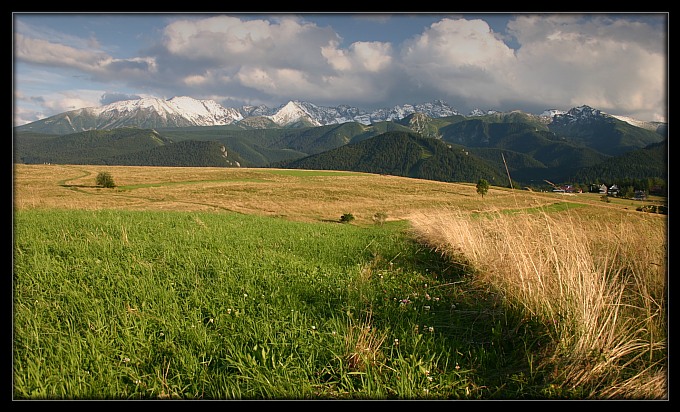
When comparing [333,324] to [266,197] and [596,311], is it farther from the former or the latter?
[266,197]

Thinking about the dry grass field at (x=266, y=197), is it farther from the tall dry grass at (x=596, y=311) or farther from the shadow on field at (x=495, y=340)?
the shadow on field at (x=495, y=340)

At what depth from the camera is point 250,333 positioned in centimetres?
365

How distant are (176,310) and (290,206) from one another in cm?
4430

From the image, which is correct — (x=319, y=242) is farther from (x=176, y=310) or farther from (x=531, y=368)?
(x=531, y=368)

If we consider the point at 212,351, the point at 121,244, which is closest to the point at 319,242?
the point at 121,244

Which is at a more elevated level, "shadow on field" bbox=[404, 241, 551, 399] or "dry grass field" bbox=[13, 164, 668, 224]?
"dry grass field" bbox=[13, 164, 668, 224]

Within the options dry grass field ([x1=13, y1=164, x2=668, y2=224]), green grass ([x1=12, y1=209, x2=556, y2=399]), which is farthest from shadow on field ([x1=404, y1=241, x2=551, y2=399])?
dry grass field ([x1=13, y1=164, x2=668, y2=224])

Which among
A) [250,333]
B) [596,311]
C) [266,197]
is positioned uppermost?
[266,197]

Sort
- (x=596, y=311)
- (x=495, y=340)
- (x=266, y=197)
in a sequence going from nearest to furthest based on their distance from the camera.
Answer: (x=596, y=311), (x=495, y=340), (x=266, y=197)

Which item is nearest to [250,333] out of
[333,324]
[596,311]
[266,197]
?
[333,324]

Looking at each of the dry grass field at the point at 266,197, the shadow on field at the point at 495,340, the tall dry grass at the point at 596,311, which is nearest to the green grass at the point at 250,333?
the shadow on field at the point at 495,340

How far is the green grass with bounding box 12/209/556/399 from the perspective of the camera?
9.84 feet

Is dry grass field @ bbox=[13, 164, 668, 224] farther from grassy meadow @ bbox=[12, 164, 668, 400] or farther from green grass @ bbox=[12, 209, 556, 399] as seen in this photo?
green grass @ bbox=[12, 209, 556, 399]
